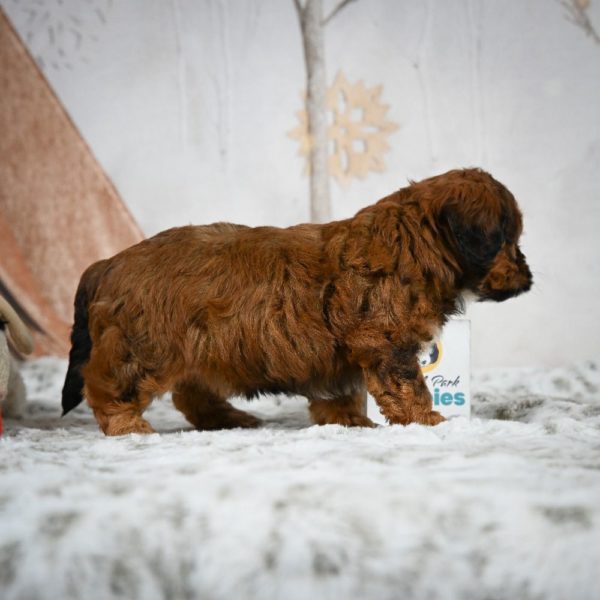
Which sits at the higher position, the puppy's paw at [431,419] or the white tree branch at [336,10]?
the white tree branch at [336,10]

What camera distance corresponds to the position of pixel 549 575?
131cm

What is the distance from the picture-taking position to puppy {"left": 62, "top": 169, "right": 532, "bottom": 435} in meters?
2.28

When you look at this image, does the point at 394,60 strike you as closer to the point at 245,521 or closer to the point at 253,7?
the point at 253,7

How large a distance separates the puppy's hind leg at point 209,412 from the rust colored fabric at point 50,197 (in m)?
1.53

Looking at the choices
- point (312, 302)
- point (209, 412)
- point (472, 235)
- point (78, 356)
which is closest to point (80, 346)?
point (78, 356)

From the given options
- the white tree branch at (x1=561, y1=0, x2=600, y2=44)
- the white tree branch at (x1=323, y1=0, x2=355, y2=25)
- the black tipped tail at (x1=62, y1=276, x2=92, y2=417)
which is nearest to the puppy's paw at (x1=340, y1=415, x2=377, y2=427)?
the black tipped tail at (x1=62, y1=276, x2=92, y2=417)

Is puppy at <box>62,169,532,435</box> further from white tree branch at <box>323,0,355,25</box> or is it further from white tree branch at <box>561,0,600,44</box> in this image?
white tree branch at <box>561,0,600,44</box>

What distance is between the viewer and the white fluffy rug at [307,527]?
133 centimetres

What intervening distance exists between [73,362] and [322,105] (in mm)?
→ 2078

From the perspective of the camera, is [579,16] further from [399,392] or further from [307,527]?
[307,527]

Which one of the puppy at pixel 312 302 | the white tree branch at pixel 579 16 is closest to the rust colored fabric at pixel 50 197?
the puppy at pixel 312 302

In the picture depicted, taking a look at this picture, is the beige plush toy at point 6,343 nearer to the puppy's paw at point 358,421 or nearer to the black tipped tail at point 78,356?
the black tipped tail at point 78,356

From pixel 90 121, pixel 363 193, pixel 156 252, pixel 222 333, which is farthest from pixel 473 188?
pixel 90 121

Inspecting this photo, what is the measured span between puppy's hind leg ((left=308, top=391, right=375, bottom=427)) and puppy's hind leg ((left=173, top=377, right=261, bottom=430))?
27 cm
